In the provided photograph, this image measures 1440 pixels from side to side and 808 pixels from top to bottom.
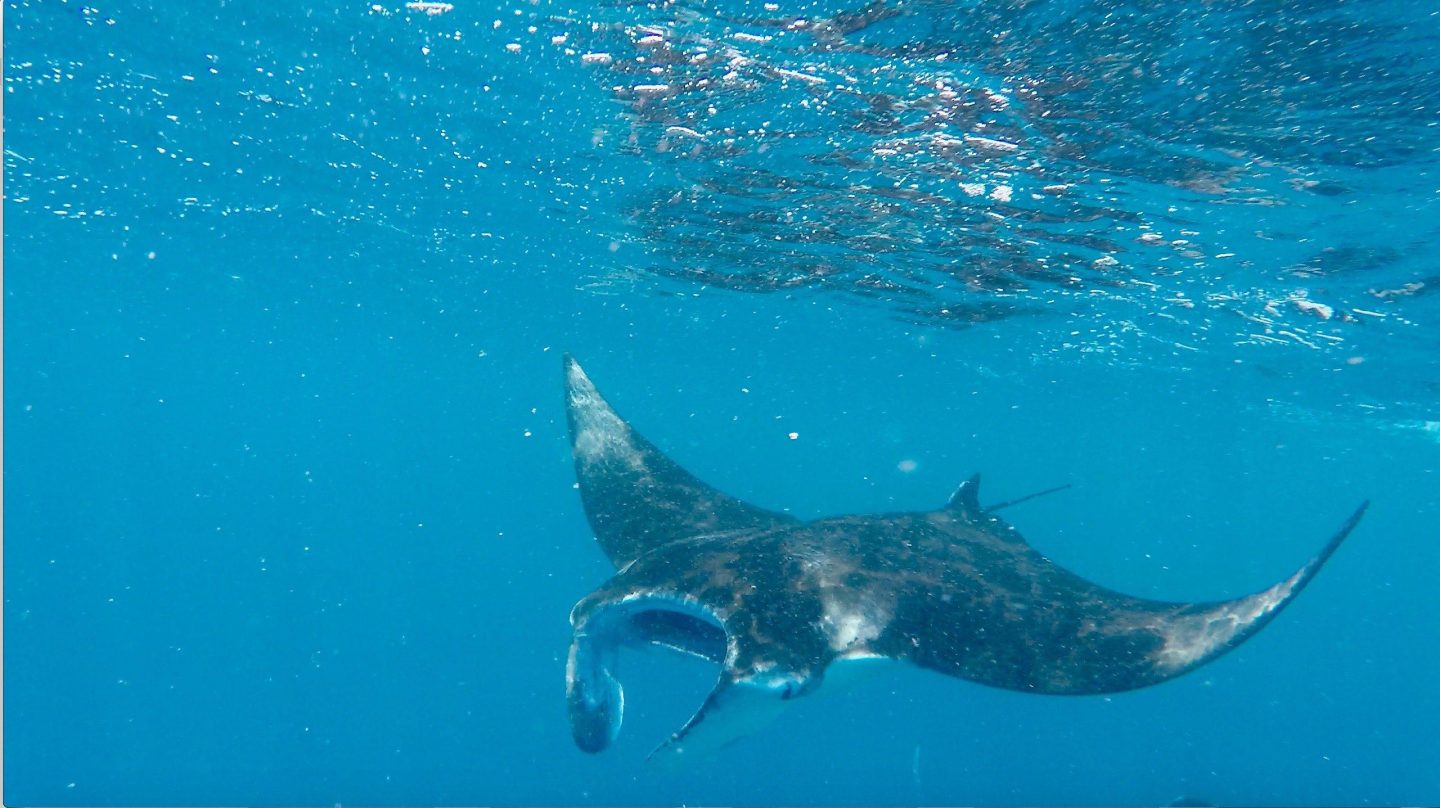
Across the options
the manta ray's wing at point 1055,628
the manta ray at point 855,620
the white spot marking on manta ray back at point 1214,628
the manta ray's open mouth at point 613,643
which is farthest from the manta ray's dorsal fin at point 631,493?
the white spot marking on manta ray back at point 1214,628

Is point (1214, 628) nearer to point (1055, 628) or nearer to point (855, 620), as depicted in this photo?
point (1055, 628)

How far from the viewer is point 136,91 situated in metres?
14.0

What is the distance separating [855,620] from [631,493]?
4.87m

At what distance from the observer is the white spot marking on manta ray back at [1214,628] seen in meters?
6.14

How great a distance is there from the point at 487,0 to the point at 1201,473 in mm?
93746

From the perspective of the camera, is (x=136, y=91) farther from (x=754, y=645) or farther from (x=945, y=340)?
(x=945, y=340)

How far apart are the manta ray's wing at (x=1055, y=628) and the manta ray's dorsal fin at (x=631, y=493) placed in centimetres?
301

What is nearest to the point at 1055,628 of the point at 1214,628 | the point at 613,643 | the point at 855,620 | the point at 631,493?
the point at 1214,628

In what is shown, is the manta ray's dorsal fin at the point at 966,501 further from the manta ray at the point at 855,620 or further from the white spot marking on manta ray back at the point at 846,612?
the white spot marking on manta ray back at the point at 846,612

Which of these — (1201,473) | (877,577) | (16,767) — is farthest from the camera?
(1201,473)

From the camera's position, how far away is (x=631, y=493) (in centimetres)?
1062

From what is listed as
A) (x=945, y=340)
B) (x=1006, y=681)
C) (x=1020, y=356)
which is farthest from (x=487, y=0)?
(x=1020, y=356)

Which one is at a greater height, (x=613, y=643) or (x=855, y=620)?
(x=855, y=620)

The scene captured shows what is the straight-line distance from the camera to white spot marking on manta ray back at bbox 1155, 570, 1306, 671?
20.1 ft
